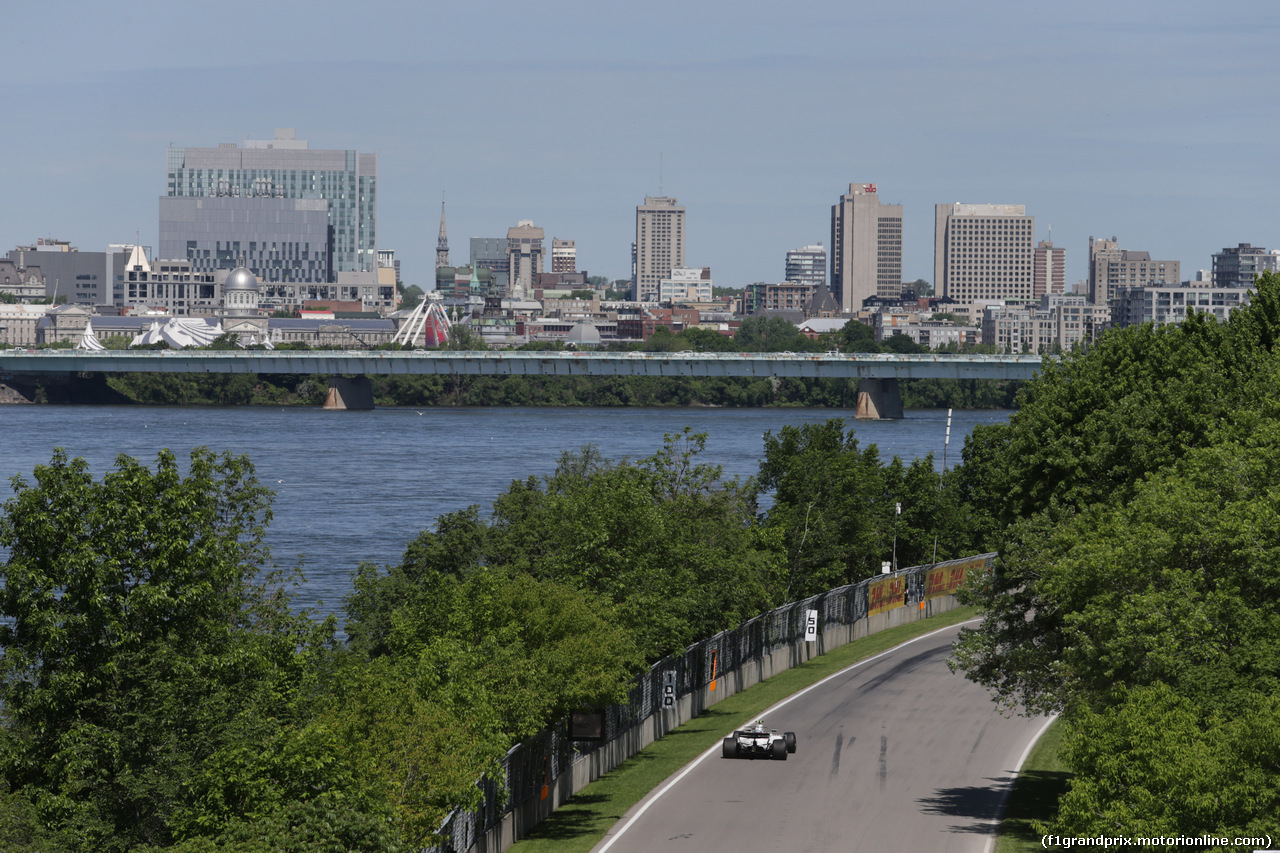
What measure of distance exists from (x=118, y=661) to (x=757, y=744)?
17935 mm

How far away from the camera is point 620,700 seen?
38594mm

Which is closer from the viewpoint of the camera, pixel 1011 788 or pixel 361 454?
pixel 1011 788

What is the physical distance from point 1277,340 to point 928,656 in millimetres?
17782

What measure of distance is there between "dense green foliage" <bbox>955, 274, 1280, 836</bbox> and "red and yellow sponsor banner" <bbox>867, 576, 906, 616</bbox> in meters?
16.8

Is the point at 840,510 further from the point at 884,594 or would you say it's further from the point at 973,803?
the point at 973,803

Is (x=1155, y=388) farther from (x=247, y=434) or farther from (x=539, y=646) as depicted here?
(x=247, y=434)

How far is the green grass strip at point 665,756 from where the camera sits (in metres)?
35.8

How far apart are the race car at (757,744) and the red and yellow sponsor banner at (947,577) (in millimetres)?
31484

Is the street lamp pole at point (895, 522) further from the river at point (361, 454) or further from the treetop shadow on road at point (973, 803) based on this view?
the treetop shadow on road at point (973, 803)

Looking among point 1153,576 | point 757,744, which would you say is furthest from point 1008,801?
point 1153,576

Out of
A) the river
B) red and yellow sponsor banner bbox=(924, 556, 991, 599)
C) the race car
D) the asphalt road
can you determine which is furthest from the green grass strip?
the river

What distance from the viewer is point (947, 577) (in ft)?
248

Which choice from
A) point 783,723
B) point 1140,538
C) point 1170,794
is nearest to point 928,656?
point 783,723

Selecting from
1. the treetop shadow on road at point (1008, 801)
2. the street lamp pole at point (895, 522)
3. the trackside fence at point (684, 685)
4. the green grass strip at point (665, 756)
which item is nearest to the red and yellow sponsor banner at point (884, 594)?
the trackside fence at point (684, 685)
